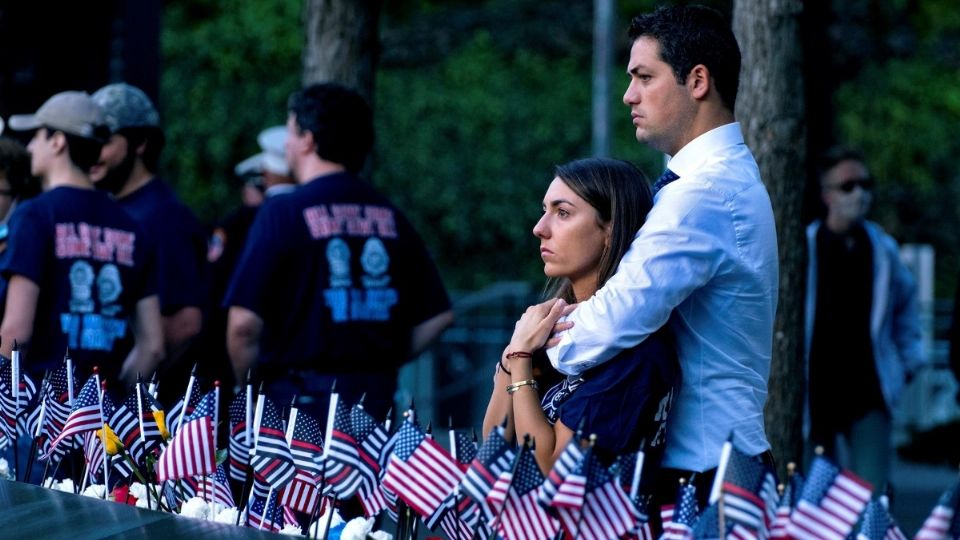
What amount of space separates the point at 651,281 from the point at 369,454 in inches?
29.6

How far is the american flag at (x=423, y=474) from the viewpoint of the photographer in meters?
3.34

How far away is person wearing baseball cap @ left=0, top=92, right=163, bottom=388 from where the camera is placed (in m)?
5.15

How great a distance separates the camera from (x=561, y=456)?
3.06 metres

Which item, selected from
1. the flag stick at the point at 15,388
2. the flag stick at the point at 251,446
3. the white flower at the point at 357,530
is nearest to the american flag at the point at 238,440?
the flag stick at the point at 251,446

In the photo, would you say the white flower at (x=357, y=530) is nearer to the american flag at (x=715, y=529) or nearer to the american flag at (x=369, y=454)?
the american flag at (x=369, y=454)

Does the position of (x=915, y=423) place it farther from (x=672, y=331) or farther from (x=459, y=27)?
(x=459, y=27)

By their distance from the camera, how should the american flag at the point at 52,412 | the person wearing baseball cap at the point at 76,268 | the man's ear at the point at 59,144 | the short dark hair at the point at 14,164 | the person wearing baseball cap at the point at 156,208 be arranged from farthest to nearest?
the person wearing baseball cap at the point at 156,208
the short dark hair at the point at 14,164
the man's ear at the point at 59,144
the person wearing baseball cap at the point at 76,268
the american flag at the point at 52,412

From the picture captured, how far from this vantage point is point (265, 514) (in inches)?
149

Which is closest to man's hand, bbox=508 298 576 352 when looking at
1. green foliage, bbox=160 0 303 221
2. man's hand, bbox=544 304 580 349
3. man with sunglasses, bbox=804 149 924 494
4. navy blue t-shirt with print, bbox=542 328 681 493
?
man's hand, bbox=544 304 580 349

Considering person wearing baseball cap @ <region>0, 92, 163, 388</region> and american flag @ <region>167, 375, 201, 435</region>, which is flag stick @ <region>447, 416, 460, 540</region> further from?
person wearing baseball cap @ <region>0, 92, 163, 388</region>

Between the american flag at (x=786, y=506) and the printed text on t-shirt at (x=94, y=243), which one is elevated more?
the printed text on t-shirt at (x=94, y=243)

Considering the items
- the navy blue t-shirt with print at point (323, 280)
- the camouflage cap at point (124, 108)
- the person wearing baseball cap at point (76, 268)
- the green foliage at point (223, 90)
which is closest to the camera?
the person wearing baseball cap at point (76, 268)

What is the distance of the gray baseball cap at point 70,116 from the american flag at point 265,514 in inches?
82.4

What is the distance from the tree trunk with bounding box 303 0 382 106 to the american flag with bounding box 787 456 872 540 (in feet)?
17.8
